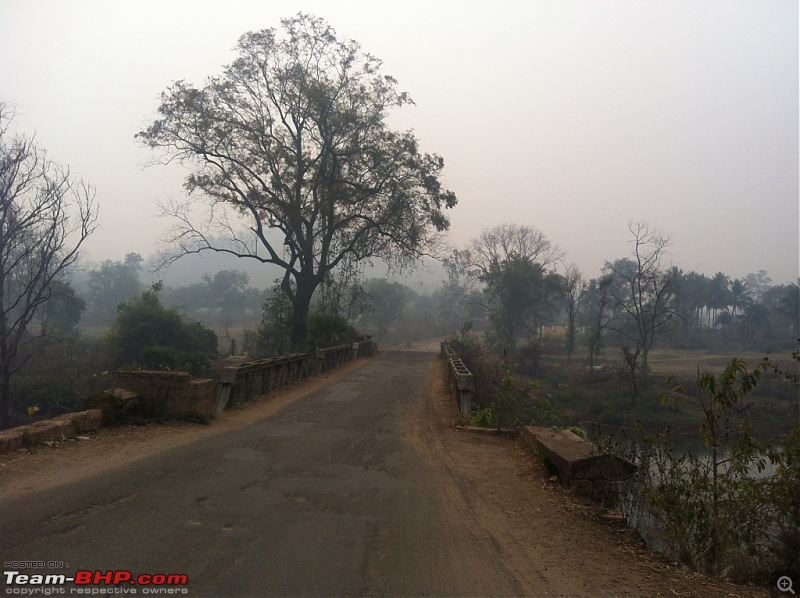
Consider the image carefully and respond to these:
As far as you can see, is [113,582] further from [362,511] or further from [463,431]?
[463,431]

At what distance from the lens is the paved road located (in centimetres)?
402

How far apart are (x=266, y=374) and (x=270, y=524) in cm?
1004

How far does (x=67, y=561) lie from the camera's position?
4.05 meters

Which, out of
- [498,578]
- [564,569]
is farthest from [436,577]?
[564,569]

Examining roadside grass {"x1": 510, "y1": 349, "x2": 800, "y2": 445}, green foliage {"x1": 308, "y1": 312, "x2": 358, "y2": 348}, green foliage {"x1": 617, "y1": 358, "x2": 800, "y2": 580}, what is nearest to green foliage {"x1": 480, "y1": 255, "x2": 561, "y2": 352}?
roadside grass {"x1": 510, "y1": 349, "x2": 800, "y2": 445}

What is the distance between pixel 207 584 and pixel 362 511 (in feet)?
6.36

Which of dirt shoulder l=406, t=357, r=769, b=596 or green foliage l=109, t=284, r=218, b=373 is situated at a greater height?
green foliage l=109, t=284, r=218, b=373

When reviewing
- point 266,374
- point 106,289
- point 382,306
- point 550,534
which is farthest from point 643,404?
point 106,289

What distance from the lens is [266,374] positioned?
1470 cm

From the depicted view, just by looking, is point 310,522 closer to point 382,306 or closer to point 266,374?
point 266,374

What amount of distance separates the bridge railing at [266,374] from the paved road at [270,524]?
4.02 meters

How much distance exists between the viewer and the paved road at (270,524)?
13.2ft

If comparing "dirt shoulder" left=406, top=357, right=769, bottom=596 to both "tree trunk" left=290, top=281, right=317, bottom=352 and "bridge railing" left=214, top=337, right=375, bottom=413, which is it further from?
"tree trunk" left=290, top=281, right=317, bottom=352

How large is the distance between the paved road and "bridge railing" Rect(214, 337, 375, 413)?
4025 mm
